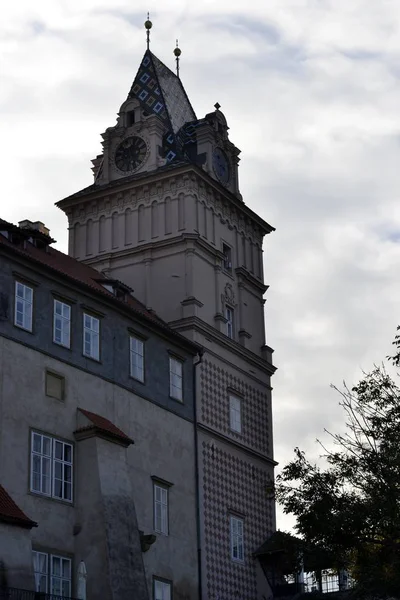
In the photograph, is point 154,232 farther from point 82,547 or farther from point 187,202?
point 82,547

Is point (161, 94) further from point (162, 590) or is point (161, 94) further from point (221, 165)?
point (162, 590)

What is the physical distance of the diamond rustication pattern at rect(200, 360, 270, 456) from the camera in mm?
42250

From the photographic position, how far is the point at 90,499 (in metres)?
33.4

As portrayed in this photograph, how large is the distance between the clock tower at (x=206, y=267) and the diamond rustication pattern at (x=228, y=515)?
62mm

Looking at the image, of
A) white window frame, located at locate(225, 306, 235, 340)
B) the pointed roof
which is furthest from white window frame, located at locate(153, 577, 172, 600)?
the pointed roof

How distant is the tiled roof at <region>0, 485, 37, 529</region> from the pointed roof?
72.9 feet

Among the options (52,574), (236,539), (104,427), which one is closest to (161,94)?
(236,539)

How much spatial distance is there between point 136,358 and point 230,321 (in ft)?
26.5

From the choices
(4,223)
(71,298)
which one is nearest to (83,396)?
(71,298)

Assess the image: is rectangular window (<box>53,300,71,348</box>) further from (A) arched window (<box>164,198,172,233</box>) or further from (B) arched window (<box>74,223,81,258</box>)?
(B) arched window (<box>74,223,81,258</box>)

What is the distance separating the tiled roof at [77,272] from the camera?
34906 mm

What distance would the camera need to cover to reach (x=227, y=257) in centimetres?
4709

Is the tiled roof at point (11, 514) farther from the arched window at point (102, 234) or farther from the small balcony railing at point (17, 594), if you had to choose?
the arched window at point (102, 234)

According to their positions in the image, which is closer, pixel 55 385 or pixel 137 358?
pixel 55 385
